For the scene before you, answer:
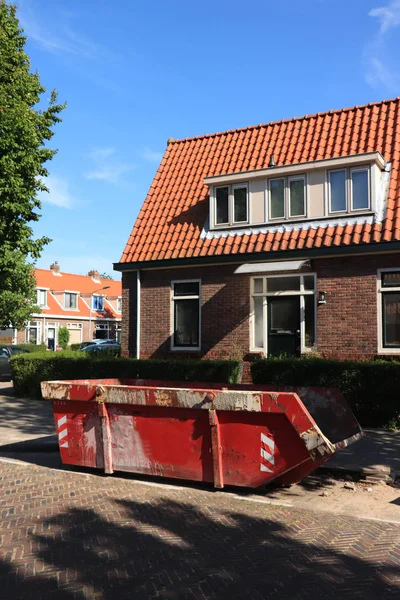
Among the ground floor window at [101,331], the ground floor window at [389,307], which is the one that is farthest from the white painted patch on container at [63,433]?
the ground floor window at [101,331]

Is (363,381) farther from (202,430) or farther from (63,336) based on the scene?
(63,336)

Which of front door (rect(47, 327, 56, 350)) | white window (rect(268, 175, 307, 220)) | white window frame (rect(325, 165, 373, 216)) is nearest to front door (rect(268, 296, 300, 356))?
white window (rect(268, 175, 307, 220))

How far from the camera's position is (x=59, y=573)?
4.42 meters

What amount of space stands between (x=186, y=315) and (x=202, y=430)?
29.0ft

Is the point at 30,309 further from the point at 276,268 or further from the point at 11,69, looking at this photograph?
the point at 276,268

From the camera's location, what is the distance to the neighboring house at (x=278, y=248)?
13133 millimetres

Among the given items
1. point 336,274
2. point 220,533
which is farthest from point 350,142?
point 220,533

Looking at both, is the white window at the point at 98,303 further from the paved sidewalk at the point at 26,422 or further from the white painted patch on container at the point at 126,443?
the white painted patch on container at the point at 126,443

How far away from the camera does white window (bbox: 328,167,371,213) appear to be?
13.5m

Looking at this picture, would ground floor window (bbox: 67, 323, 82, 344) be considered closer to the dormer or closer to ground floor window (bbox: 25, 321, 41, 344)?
ground floor window (bbox: 25, 321, 41, 344)

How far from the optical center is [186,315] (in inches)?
613

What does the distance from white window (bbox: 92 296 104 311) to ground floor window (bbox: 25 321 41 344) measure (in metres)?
7.98

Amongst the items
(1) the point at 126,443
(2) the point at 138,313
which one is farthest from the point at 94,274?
(1) the point at 126,443

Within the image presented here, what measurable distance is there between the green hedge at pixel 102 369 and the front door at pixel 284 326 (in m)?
1.56
